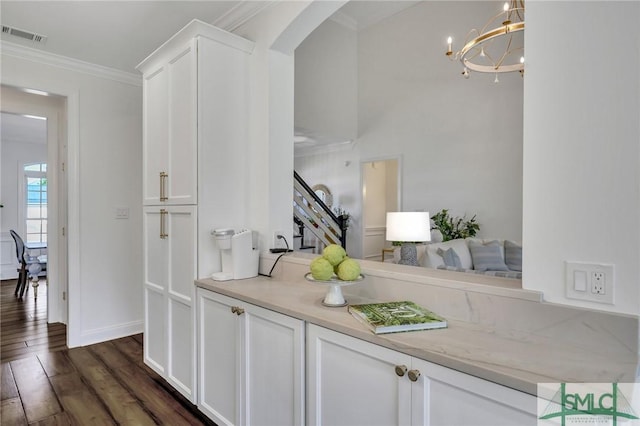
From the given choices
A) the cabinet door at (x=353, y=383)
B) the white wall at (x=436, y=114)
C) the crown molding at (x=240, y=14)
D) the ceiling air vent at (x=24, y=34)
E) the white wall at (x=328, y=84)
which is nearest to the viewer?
the cabinet door at (x=353, y=383)

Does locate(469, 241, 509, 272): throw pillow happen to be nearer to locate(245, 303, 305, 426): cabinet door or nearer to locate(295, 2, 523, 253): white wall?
locate(295, 2, 523, 253): white wall

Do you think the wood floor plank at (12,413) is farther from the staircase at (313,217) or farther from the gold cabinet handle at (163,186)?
the staircase at (313,217)

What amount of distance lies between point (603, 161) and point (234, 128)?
194 cm

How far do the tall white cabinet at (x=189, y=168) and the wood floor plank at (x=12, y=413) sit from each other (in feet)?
2.49

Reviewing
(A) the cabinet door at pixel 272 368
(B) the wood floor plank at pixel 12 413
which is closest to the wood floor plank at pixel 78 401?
(B) the wood floor plank at pixel 12 413

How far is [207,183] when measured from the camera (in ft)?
7.24

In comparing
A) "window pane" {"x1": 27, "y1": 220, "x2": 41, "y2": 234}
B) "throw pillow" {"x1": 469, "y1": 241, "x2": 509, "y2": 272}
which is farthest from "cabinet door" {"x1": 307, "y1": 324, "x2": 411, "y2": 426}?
"window pane" {"x1": 27, "y1": 220, "x2": 41, "y2": 234}

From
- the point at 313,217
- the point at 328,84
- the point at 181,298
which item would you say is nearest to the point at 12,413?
the point at 181,298

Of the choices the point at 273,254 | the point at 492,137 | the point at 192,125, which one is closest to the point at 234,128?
the point at 192,125

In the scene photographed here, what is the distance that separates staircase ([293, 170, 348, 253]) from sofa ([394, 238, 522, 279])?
4.48 ft

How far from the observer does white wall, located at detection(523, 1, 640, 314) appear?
106 centimetres

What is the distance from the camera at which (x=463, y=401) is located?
3.38ft

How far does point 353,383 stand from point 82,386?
2.24m

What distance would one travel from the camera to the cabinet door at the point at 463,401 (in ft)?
3.06
